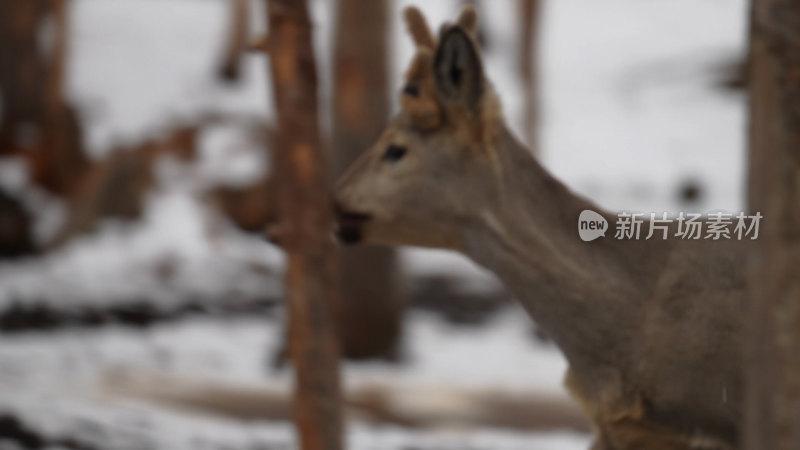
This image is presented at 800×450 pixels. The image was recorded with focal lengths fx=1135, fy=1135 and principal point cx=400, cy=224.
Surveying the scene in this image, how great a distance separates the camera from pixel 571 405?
28.3ft

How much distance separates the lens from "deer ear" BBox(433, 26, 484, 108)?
401 centimetres

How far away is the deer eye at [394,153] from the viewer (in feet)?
14.4

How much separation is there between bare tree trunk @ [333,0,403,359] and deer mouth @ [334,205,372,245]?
17.2 feet

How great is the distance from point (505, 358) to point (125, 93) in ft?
38.3

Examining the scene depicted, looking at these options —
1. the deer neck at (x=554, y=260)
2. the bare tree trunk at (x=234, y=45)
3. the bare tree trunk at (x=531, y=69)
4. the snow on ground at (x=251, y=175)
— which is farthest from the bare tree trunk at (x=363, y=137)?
the bare tree trunk at (x=234, y=45)

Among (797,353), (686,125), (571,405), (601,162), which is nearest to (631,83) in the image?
A: (686,125)

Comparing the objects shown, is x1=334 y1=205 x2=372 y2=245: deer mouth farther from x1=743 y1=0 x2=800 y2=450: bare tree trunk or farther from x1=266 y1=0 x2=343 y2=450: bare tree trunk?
x1=743 y1=0 x2=800 y2=450: bare tree trunk

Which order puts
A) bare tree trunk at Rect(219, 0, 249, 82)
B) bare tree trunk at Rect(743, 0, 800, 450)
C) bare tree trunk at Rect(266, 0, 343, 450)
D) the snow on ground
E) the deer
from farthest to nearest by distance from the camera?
bare tree trunk at Rect(219, 0, 249, 82)
the snow on ground
bare tree trunk at Rect(266, 0, 343, 450)
the deer
bare tree trunk at Rect(743, 0, 800, 450)

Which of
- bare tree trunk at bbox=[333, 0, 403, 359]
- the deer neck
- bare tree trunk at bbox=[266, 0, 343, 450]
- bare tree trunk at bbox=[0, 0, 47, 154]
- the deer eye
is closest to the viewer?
the deer neck

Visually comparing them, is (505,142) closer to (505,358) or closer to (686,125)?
(505,358)

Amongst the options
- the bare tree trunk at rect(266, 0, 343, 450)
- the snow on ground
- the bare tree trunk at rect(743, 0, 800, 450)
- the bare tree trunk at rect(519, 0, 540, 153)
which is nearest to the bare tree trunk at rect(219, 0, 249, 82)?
the snow on ground

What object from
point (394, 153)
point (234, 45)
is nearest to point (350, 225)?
point (394, 153)

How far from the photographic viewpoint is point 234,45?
69.2 feet

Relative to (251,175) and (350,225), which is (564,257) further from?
(251,175)
